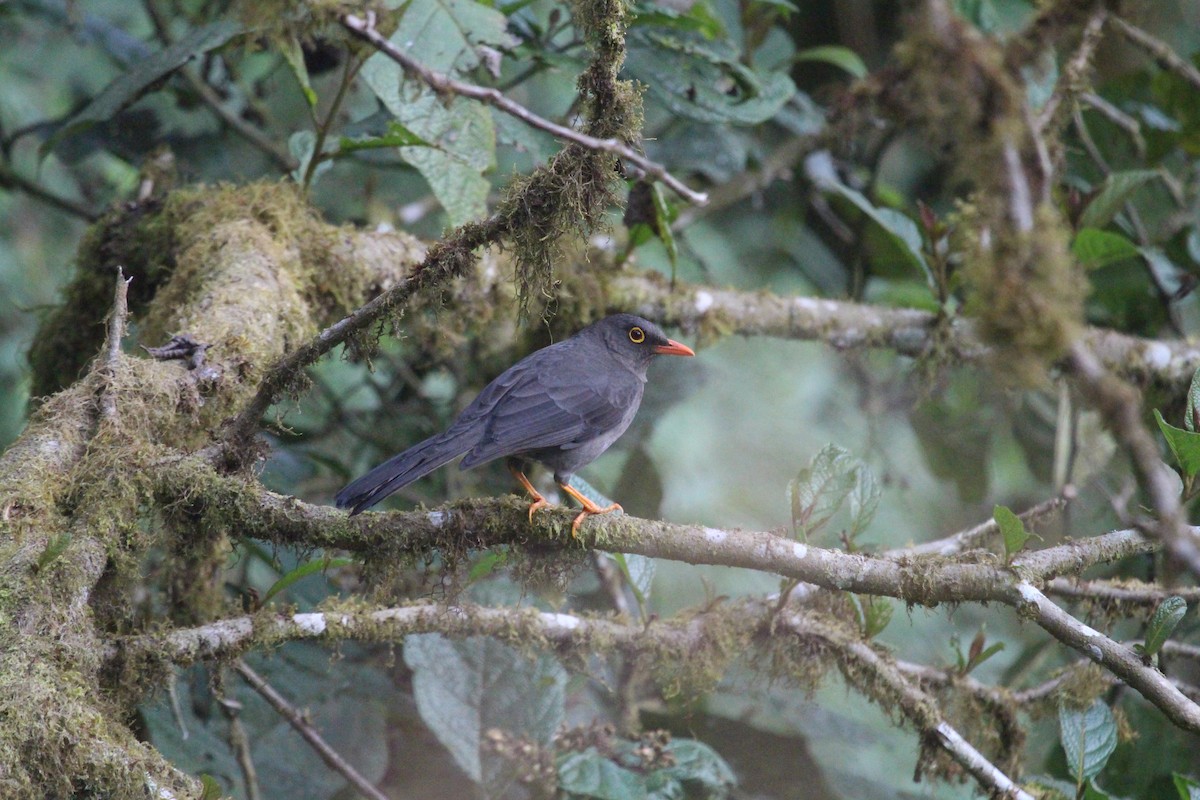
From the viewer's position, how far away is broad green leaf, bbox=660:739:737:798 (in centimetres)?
355

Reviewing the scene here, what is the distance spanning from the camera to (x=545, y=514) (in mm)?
2967

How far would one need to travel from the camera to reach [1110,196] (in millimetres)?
4523

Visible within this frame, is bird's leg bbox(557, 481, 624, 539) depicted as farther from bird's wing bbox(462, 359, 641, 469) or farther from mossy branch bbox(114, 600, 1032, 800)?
mossy branch bbox(114, 600, 1032, 800)

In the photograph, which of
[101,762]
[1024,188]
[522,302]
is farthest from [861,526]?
[101,762]

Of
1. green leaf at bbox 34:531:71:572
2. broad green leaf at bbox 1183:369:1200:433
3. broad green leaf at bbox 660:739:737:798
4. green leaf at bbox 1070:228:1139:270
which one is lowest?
broad green leaf at bbox 660:739:737:798

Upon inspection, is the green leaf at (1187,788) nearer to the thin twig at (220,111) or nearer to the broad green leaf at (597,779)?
the broad green leaf at (597,779)

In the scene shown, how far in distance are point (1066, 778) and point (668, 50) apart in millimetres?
3711

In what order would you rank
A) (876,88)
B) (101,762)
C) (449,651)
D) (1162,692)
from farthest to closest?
(876,88)
(449,651)
(1162,692)
(101,762)

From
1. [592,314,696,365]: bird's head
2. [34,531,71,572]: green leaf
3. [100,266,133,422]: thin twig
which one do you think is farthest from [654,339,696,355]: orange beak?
[34,531,71,572]: green leaf

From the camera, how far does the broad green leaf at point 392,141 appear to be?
361 cm

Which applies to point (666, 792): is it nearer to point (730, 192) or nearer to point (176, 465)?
point (176, 465)

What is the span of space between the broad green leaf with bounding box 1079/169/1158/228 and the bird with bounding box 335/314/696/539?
196 cm

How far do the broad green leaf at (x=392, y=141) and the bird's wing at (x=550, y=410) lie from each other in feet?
3.20

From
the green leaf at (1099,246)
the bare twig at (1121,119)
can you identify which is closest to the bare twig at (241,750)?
the green leaf at (1099,246)
